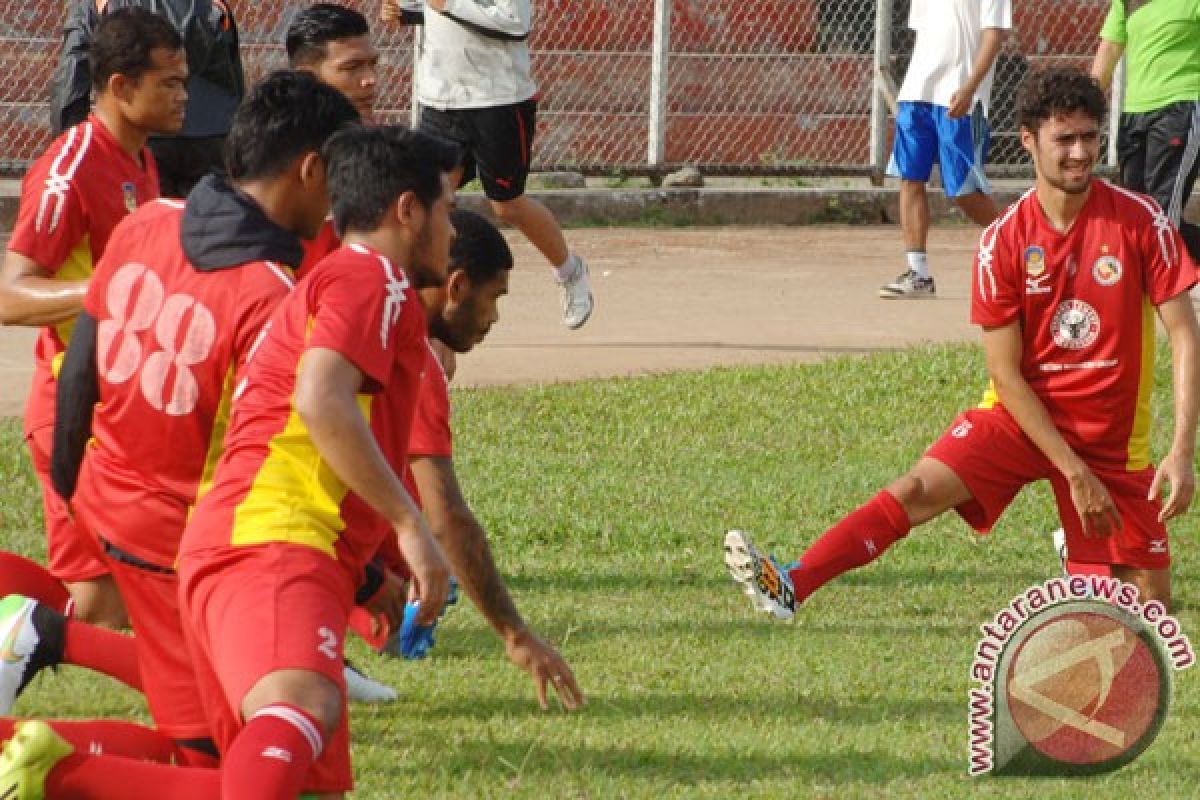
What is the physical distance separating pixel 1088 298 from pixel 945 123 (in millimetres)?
5928

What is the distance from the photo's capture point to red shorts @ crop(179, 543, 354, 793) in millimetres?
4016

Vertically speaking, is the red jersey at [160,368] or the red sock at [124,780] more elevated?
the red jersey at [160,368]

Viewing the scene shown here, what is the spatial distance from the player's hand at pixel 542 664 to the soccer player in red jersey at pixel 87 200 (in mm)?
1327

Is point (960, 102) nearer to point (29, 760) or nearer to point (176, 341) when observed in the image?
point (176, 341)

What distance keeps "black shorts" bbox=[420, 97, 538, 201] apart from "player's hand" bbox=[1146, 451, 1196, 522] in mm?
4453

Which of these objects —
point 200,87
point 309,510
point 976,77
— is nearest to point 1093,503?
point 309,510

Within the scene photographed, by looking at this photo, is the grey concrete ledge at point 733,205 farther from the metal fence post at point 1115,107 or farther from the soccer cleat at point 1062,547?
the soccer cleat at point 1062,547

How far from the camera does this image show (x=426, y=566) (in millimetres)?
4078

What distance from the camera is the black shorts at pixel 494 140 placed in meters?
10.2

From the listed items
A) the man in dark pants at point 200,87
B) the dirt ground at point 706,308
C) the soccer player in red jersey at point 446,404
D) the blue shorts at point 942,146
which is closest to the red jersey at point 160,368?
the soccer player in red jersey at point 446,404

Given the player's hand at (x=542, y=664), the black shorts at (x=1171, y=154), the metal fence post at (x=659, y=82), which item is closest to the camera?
the player's hand at (x=542, y=664)

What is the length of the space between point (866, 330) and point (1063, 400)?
503cm

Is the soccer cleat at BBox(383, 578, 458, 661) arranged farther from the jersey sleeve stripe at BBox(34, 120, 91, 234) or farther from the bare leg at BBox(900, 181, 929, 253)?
the bare leg at BBox(900, 181, 929, 253)

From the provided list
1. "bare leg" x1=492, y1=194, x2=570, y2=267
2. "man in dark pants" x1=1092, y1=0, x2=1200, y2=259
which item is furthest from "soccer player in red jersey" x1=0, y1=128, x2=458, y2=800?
"man in dark pants" x1=1092, y1=0, x2=1200, y2=259
